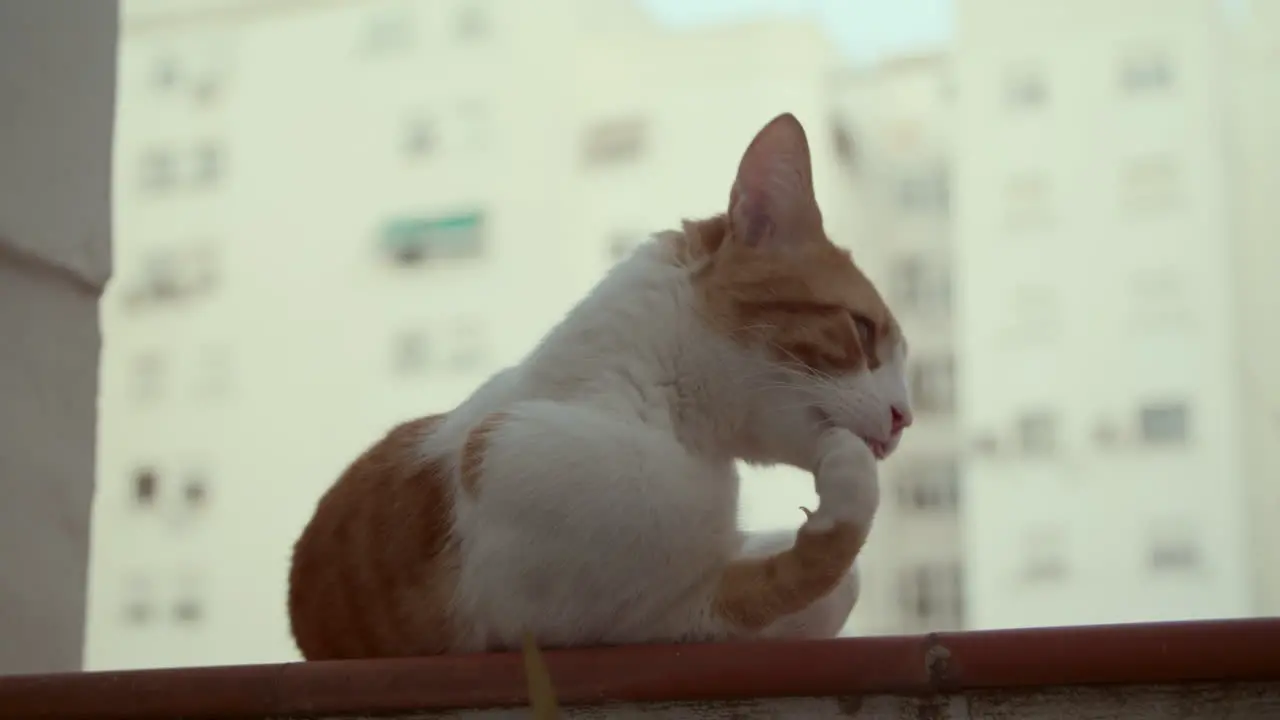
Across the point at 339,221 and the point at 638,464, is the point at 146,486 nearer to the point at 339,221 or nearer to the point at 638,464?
the point at 339,221

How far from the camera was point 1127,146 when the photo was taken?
3051mm

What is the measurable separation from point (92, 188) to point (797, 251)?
719mm

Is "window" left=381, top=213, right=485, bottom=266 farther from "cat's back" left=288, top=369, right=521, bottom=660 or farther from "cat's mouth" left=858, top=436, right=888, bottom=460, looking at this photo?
"cat's mouth" left=858, top=436, right=888, bottom=460

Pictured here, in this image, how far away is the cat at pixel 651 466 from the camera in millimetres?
752

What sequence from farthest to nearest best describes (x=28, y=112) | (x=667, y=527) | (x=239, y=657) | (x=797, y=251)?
(x=239, y=657) < (x=28, y=112) < (x=797, y=251) < (x=667, y=527)

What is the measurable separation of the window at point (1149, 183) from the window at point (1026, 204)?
18 centimetres

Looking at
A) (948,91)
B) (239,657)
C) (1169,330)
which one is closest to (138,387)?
(239,657)

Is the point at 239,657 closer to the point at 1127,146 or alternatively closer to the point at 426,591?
the point at 426,591

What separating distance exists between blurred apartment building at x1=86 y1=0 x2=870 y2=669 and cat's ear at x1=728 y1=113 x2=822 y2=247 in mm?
1751

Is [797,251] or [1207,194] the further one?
[1207,194]

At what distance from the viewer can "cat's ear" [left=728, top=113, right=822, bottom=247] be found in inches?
35.0

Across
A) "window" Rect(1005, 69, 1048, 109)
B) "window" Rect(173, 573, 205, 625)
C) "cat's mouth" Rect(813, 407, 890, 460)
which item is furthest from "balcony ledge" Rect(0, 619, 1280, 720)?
"window" Rect(1005, 69, 1048, 109)

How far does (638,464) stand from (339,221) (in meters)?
2.35

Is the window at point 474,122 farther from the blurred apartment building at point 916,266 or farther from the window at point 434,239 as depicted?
the blurred apartment building at point 916,266
